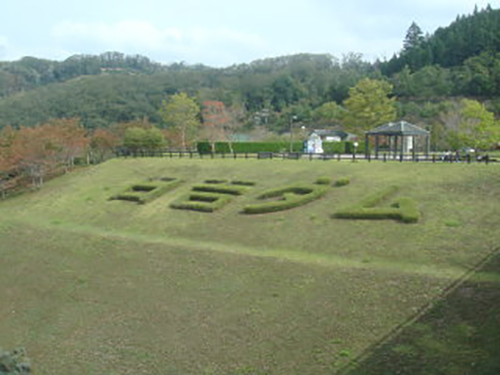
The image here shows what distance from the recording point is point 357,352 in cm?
1220

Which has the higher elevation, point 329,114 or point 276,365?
point 329,114

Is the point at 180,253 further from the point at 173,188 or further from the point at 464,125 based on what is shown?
the point at 464,125

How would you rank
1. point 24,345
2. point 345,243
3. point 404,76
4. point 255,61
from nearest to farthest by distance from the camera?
point 24,345, point 345,243, point 404,76, point 255,61

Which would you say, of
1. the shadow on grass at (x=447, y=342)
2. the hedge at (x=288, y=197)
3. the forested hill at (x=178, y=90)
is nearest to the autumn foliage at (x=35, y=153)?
the hedge at (x=288, y=197)

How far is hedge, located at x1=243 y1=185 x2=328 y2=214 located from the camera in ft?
84.0

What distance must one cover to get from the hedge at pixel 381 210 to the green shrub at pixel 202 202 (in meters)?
7.97

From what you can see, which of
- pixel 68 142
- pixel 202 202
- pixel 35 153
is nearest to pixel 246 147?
pixel 68 142

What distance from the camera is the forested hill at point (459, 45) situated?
88037 mm

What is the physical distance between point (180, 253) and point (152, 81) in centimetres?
11437

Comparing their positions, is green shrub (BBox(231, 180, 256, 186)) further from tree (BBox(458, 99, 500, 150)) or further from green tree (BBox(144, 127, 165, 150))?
tree (BBox(458, 99, 500, 150))

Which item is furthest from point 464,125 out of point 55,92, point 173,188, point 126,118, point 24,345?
point 55,92

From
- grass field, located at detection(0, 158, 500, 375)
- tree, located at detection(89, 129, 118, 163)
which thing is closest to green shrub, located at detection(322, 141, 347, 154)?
grass field, located at detection(0, 158, 500, 375)

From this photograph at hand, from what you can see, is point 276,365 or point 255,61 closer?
point 276,365

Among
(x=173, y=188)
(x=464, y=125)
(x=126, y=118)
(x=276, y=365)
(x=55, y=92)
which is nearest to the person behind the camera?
(x=276, y=365)
